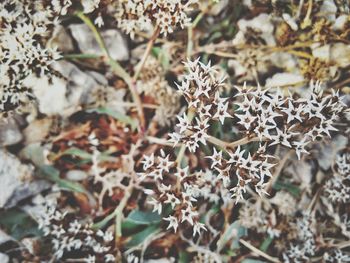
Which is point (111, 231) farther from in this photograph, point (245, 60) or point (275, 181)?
point (245, 60)

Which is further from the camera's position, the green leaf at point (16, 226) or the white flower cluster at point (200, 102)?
the green leaf at point (16, 226)

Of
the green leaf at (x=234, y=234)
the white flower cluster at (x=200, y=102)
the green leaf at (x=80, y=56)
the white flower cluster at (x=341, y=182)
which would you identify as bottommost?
the green leaf at (x=234, y=234)

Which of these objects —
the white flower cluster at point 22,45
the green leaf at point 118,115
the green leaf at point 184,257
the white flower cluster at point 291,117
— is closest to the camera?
the white flower cluster at point 291,117

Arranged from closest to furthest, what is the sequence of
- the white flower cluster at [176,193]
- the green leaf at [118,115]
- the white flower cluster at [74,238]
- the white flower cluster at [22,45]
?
the white flower cluster at [176,193] → the white flower cluster at [22,45] → the white flower cluster at [74,238] → the green leaf at [118,115]

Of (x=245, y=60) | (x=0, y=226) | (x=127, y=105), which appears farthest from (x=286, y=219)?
(x=0, y=226)

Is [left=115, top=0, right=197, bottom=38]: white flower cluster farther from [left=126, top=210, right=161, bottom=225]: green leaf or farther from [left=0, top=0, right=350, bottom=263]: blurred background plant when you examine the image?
[left=126, top=210, right=161, bottom=225]: green leaf

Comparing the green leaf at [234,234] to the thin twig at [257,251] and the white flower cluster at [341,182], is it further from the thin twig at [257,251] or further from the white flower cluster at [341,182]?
the white flower cluster at [341,182]

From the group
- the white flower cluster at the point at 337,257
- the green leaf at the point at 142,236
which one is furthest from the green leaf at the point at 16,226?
the white flower cluster at the point at 337,257
